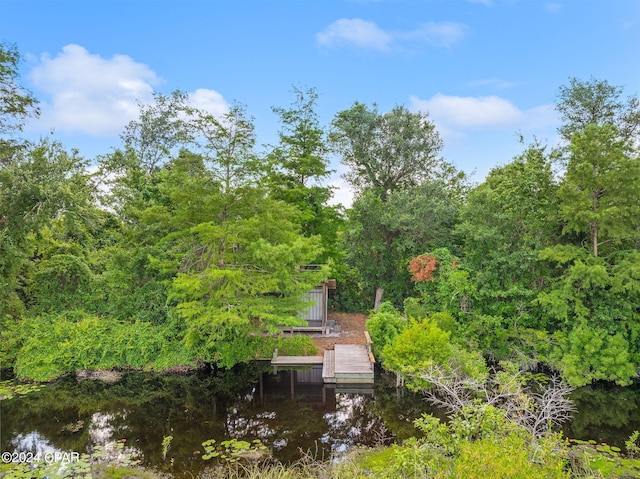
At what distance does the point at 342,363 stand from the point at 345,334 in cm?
338

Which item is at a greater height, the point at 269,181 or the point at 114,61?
the point at 114,61

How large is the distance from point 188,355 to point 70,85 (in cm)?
1074

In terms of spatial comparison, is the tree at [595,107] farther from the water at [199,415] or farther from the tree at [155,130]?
A: the tree at [155,130]

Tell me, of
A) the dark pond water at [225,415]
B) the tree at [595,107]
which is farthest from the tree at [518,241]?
the tree at [595,107]

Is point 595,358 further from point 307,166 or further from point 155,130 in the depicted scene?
point 155,130

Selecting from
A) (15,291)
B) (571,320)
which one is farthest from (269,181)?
(571,320)

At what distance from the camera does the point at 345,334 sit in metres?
14.7

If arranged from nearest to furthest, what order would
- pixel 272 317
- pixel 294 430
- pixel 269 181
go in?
pixel 294 430, pixel 272 317, pixel 269 181

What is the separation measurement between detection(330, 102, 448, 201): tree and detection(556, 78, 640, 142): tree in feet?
18.5

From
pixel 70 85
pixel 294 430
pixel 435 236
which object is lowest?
pixel 294 430

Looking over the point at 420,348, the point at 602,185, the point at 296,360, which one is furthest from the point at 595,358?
the point at 296,360

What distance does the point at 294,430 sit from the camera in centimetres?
805

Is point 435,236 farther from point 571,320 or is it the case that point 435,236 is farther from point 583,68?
point 583,68

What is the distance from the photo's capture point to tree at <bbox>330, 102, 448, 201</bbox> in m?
17.5
